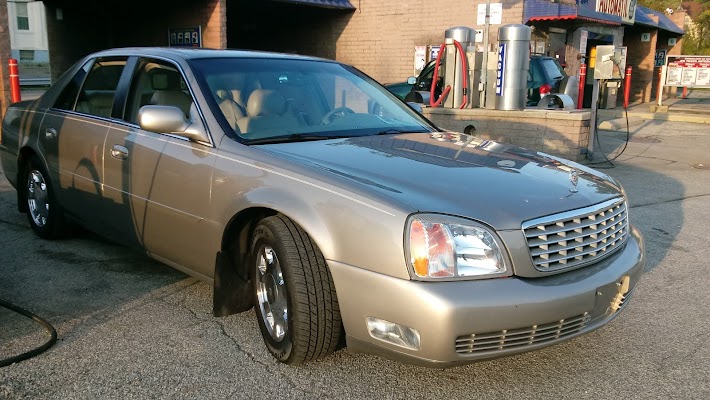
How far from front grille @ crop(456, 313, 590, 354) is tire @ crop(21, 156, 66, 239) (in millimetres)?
3750

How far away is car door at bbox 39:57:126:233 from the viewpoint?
191 inches

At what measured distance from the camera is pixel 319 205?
10.7 feet

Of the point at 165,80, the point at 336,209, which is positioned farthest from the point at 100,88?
the point at 336,209

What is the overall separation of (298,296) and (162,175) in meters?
1.42

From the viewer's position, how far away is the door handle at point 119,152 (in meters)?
4.51

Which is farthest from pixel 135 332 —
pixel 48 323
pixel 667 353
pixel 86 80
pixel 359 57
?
pixel 359 57

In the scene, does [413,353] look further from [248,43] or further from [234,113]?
[248,43]

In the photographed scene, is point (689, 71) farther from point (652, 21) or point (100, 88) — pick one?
point (100, 88)

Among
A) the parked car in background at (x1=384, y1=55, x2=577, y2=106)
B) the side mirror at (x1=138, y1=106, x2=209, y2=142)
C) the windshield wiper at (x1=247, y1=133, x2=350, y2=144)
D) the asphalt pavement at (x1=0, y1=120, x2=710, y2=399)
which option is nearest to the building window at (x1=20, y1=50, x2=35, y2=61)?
the parked car in background at (x1=384, y1=55, x2=577, y2=106)

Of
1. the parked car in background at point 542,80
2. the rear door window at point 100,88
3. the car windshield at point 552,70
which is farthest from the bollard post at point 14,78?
the car windshield at point 552,70

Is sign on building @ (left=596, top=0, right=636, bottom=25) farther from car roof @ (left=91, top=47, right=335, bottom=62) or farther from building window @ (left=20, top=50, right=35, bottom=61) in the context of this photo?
building window @ (left=20, top=50, right=35, bottom=61)

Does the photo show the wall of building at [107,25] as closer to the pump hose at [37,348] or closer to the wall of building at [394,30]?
the wall of building at [394,30]

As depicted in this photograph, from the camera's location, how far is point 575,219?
3.26m

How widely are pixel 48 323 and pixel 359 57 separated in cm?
1792
